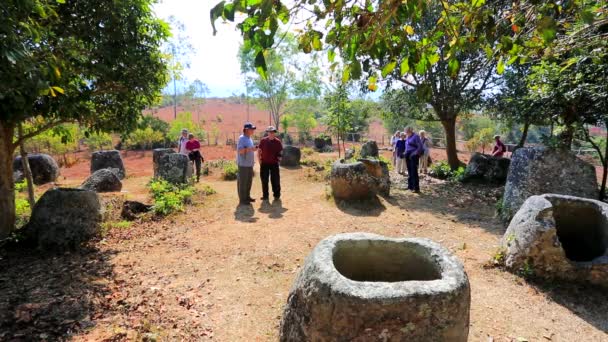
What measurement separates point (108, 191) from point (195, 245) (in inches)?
226

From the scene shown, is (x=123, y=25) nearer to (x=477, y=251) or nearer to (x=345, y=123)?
(x=477, y=251)

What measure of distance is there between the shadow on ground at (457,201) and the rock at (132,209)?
5.58 meters

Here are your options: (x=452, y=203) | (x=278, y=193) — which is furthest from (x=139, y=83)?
(x=452, y=203)

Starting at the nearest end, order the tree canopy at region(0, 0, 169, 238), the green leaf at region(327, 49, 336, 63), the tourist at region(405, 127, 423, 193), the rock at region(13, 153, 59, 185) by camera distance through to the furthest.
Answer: the green leaf at region(327, 49, 336, 63) < the tree canopy at region(0, 0, 169, 238) < the tourist at region(405, 127, 423, 193) < the rock at region(13, 153, 59, 185)

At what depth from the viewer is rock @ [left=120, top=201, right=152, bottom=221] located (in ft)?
23.3

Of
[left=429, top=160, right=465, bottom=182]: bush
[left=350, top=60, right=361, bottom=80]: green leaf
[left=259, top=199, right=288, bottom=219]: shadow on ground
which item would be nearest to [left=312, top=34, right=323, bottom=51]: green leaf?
[left=350, top=60, right=361, bottom=80]: green leaf

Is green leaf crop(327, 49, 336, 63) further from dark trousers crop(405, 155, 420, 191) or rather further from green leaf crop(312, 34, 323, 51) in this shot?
dark trousers crop(405, 155, 420, 191)

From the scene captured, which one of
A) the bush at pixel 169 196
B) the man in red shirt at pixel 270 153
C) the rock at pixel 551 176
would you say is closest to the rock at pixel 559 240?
the rock at pixel 551 176

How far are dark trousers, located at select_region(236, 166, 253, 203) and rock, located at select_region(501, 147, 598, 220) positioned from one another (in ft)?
17.5

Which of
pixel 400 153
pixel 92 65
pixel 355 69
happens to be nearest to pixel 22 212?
pixel 92 65

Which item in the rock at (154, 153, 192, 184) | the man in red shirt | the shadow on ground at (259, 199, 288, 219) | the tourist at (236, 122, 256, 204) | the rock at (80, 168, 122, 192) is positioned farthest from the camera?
the rock at (80, 168, 122, 192)

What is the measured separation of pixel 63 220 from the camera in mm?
5414

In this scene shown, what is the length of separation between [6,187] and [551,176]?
9.24 metres

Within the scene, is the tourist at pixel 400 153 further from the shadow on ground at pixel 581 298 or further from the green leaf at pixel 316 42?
the green leaf at pixel 316 42
